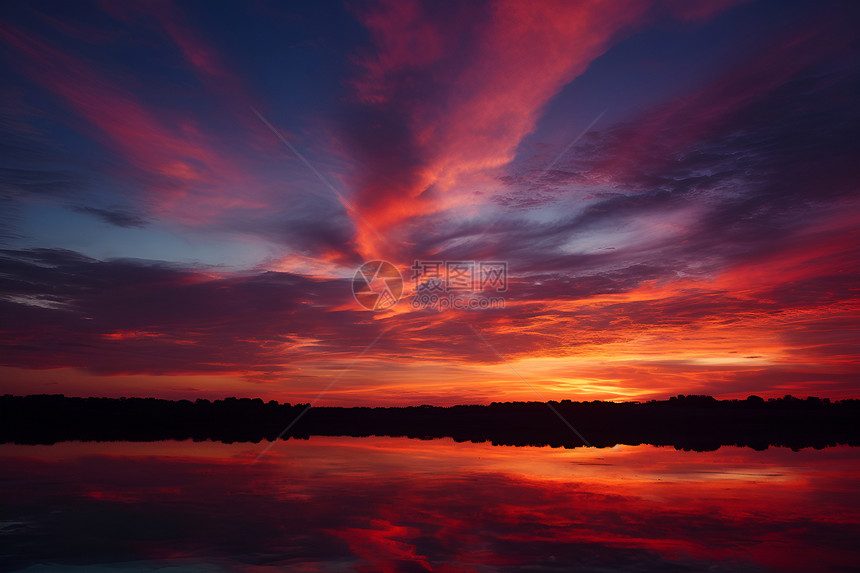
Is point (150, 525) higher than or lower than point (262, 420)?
lower

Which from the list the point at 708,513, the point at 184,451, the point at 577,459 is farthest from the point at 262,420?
the point at 708,513

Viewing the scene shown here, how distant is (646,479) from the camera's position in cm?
2270

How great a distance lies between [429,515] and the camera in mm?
15852

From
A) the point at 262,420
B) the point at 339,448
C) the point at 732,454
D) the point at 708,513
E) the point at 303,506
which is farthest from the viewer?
the point at 262,420

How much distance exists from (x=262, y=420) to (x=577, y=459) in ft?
231

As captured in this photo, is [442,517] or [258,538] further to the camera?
[442,517]

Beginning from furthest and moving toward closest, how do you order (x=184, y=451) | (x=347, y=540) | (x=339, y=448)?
(x=339, y=448) → (x=184, y=451) → (x=347, y=540)

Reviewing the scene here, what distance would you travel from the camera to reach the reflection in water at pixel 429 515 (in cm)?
1184

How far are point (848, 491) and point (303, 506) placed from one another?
19567mm

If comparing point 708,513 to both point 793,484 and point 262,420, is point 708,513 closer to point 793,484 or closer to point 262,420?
point 793,484

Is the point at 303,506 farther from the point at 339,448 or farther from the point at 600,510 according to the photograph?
the point at 339,448

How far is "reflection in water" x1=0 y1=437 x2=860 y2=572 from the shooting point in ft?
Answer: 38.9

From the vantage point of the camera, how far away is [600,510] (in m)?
16.5

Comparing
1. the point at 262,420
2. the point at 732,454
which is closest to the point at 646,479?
the point at 732,454
